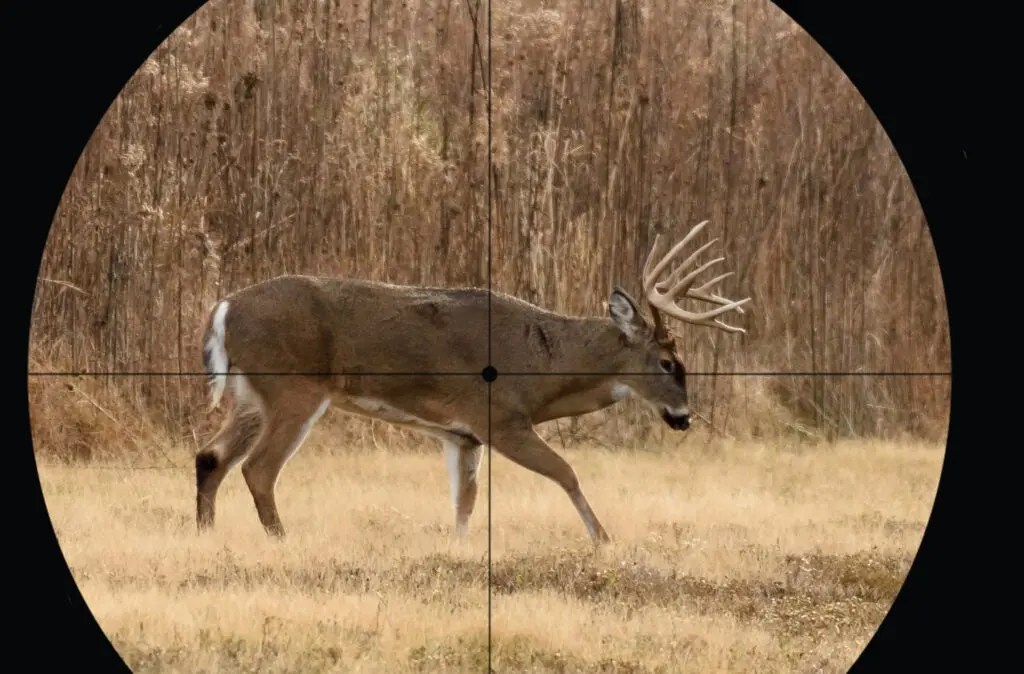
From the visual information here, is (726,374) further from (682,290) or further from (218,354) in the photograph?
(218,354)

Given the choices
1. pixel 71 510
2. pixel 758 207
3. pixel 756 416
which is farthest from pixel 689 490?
pixel 71 510

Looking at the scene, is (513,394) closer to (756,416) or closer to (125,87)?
(756,416)

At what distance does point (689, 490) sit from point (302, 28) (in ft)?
14.1

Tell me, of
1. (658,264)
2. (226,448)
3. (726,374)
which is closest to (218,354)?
(226,448)

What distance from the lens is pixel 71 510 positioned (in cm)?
1413

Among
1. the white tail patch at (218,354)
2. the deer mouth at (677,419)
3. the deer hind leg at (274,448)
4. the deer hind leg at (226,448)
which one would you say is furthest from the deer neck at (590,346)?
the white tail patch at (218,354)

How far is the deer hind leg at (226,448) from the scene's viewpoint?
Result: 14.5 meters

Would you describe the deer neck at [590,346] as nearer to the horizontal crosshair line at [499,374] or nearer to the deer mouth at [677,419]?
the horizontal crosshair line at [499,374]

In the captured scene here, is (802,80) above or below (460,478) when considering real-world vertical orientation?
above

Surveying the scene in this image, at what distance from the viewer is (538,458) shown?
Result: 570 inches

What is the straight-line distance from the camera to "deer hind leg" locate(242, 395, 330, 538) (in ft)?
47.4

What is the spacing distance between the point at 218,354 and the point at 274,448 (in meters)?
0.77

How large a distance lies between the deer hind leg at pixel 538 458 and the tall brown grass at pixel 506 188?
2.80 ft

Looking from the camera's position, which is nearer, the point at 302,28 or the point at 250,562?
the point at 250,562
